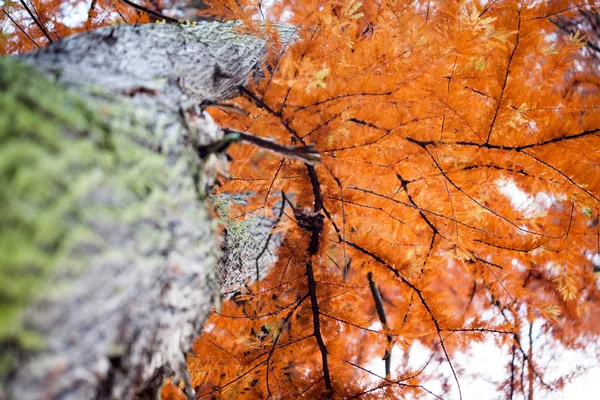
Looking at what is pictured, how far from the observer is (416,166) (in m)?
1.51

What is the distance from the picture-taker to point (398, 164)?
136 centimetres

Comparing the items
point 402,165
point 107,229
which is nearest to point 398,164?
point 402,165

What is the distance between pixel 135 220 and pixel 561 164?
A: 54.8 inches

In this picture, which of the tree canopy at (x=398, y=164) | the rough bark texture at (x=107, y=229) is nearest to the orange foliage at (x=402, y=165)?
the tree canopy at (x=398, y=164)

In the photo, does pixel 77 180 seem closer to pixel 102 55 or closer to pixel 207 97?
pixel 102 55

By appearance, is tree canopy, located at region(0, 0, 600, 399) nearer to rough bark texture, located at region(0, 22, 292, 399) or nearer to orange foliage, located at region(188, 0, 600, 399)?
orange foliage, located at region(188, 0, 600, 399)

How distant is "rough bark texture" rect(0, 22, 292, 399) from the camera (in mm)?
495

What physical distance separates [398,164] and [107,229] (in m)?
1.06

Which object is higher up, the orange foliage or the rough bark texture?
the orange foliage

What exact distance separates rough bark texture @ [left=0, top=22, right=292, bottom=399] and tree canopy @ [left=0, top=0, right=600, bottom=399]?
0.35 metres

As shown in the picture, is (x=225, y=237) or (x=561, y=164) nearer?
(x=561, y=164)

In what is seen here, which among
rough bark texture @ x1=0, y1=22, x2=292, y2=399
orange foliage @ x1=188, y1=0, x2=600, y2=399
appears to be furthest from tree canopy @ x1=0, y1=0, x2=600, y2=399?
rough bark texture @ x1=0, y1=22, x2=292, y2=399

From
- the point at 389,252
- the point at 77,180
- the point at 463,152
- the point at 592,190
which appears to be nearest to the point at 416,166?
the point at 463,152

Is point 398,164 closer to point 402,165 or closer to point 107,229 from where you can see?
point 402,165
